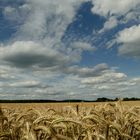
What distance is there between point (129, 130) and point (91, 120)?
115 cm

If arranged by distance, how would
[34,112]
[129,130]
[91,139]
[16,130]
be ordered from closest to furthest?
[91,139] → [16,130] → [129,130] → [34,112]

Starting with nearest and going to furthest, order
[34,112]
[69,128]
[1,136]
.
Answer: [1,136] → [69,128] → [34,112]

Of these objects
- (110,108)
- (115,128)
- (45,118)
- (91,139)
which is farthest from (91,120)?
(110,108)

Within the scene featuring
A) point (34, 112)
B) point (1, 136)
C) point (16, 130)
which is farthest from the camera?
point (34, 112)

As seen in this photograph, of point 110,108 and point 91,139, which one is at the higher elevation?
point 110,108

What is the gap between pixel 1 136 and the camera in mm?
4016

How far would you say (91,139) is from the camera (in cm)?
355

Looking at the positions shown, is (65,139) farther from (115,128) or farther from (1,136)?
(115,128)

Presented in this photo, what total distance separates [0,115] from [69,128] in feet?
4.37

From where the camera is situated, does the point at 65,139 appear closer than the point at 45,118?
Yes

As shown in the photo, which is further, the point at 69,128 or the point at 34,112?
the point at 34,112

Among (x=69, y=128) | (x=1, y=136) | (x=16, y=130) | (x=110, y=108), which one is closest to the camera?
(x=1, y=136)

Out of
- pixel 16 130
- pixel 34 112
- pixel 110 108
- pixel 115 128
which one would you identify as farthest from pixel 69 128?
pixel 110 108

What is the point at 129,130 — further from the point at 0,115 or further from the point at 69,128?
the point at 0,115
